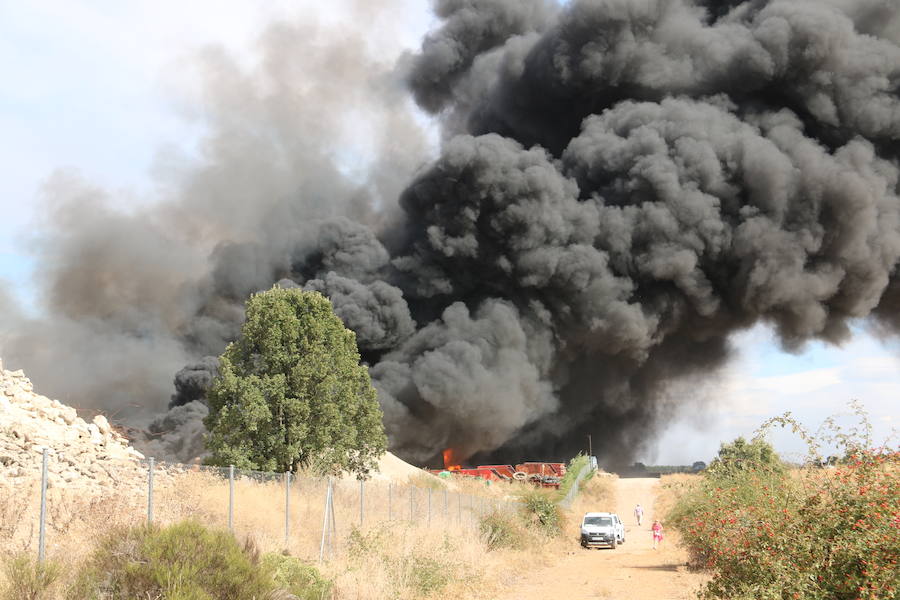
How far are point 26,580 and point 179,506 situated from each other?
5498 millimetres

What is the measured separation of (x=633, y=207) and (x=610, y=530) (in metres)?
25.5

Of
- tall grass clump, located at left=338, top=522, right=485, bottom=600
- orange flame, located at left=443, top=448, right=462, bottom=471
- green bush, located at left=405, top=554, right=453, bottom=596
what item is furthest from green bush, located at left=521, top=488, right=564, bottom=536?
orange flame, located at left=443, top=448, right=462, bottom=471

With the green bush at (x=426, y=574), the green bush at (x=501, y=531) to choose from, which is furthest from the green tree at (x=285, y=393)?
the green bush at (x=426, y=574)

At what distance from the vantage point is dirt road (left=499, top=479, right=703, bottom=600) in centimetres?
1791

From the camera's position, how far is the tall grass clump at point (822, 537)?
8273 mm

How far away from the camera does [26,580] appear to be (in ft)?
25.7

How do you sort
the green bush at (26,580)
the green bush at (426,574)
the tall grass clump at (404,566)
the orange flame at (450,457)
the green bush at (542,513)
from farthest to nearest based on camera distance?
1. the orange flame at (450,457)
2. the green bush at (542,513)
3. the green bush at (426,574)
4. the tall grass clump at (404,566)
5. the green bush at (26,580)

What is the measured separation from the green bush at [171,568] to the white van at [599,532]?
24.7 metres

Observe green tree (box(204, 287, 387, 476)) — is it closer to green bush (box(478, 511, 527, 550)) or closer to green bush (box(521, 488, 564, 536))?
green bush (box(478, 511, 527, 550))

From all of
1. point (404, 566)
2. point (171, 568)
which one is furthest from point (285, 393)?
point (171, 568)

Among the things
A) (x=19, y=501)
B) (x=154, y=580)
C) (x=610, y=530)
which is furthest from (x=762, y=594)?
(x=610, y=530)

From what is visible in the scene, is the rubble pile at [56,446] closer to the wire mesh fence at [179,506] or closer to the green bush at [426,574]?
the wire mesh fence at [179,506]

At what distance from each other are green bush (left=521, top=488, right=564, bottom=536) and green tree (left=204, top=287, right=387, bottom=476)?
711 centimetres

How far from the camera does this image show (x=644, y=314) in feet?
184
